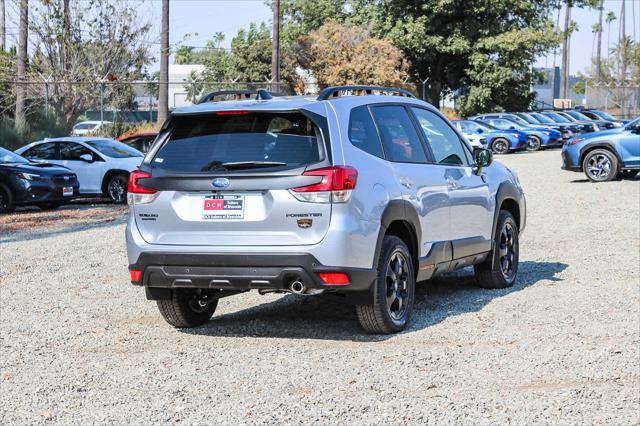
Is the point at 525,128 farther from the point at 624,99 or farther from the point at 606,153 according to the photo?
the point at 624,99

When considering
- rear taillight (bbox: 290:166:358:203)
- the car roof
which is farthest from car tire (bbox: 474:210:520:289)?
rear taillight (bbox: 290:166:358:203)

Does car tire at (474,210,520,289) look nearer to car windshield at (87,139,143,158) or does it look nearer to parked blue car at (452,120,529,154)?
car windshield at (87,139,143,158)

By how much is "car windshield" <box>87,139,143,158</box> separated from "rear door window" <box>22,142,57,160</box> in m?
0.78

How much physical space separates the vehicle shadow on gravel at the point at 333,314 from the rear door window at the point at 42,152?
1433 centimetres

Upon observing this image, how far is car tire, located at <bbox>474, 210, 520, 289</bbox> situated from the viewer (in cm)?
1075

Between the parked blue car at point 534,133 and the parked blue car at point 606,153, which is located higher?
the parked blue car at point 534,133

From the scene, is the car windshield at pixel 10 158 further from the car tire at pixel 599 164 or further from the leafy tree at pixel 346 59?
the leafy tree at pixel 346 59

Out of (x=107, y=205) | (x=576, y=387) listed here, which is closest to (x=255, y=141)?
(x=576, y=387)

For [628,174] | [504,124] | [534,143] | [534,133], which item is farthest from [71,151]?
[534,133]

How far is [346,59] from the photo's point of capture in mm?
54562

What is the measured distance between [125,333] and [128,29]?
33331mm

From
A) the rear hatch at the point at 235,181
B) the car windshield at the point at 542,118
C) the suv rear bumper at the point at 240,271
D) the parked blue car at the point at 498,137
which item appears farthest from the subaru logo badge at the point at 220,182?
the car windshield at the point at 542,118

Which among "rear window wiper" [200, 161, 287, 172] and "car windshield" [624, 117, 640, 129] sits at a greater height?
"car windshield" [624, 117, 640, 129]

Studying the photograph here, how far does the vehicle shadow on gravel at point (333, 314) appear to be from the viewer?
8.84 m
